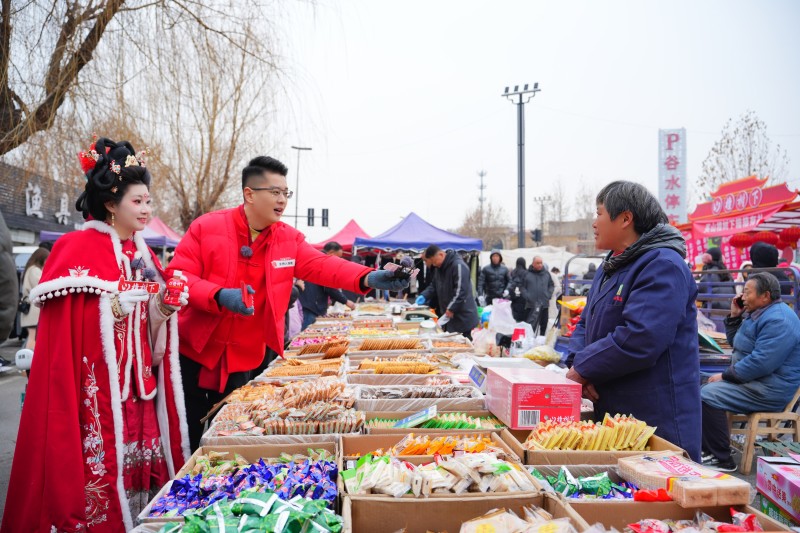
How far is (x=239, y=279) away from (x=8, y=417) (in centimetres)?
494

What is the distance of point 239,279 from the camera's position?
3113 mm

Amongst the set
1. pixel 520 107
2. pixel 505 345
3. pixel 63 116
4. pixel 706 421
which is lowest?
pixel 706 421

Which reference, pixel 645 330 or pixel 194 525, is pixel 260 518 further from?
pixel 645 330

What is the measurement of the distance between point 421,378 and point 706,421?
122 inches

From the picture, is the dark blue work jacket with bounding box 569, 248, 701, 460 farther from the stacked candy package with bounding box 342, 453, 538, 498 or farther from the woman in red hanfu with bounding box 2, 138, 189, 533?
the woman in red hanfu with bounding box 2, 138, 189, 533

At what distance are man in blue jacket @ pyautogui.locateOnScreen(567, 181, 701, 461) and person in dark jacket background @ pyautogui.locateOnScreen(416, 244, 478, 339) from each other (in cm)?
454

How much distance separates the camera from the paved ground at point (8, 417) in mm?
4243

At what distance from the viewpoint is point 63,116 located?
460 cm

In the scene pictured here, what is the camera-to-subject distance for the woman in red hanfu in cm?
221

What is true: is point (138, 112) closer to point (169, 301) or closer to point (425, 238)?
point (169, 301)

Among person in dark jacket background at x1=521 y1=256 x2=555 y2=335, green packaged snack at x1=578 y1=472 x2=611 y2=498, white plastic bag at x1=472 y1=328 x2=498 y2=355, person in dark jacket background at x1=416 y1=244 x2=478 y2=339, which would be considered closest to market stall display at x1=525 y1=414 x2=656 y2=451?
green packaged snack at x1=578 y1=472 x2=611 y2=498

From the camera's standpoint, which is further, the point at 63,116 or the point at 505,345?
the point at 505,345

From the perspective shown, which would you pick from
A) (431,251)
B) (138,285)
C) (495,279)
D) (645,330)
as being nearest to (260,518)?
(138,285)

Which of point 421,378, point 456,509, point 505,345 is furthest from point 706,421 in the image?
point 456,509
